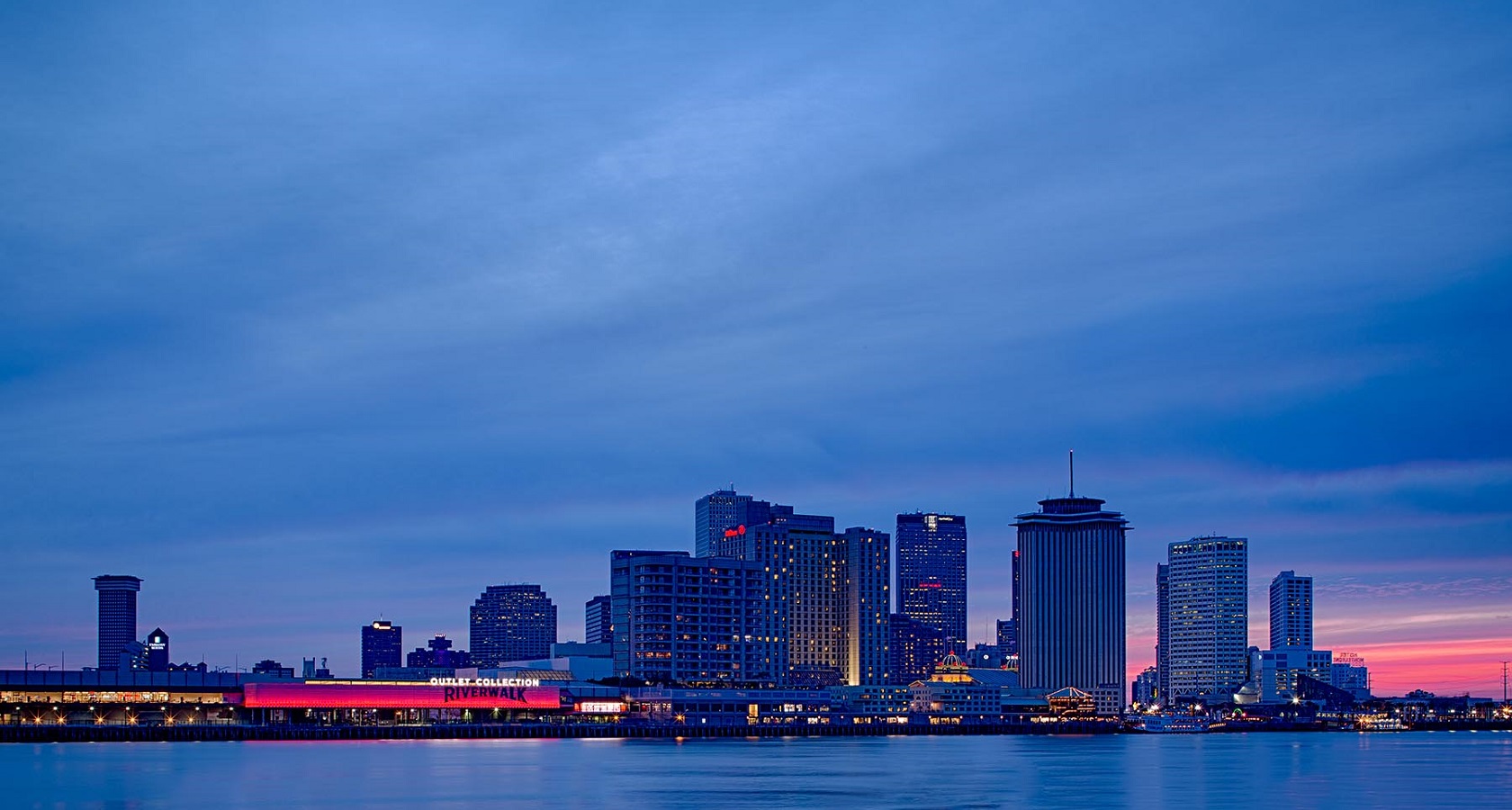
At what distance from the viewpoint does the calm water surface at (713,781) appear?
11881 centimetres

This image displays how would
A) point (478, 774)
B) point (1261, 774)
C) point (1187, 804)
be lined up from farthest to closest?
point (1261, 774) < point (478, 774) < point (1187, 804)

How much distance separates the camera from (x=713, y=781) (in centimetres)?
14075

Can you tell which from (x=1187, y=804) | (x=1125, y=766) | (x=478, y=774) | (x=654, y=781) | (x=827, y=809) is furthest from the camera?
(x=1125, y=766)

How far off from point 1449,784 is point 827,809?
6359 centimetres

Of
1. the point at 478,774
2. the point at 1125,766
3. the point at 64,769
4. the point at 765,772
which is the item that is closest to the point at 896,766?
the point at 765,772

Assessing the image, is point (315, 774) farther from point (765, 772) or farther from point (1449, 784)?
point (1449, 784)

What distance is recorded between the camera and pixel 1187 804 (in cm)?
11969

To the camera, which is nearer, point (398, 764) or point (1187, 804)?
point (1187, 804)

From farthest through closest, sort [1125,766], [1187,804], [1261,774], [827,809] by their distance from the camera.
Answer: [1125,766]
[1261,774]
[1187,804]
[827,809]

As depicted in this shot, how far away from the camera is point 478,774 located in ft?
493

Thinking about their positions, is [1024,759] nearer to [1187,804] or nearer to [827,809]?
[1187,804]

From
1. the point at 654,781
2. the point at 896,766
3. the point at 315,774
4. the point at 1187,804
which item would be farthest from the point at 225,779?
the point at 1187,804

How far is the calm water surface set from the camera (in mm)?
118812

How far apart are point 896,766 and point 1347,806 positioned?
59.2m
